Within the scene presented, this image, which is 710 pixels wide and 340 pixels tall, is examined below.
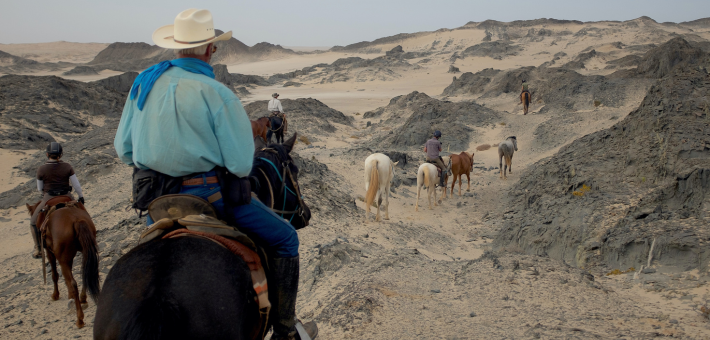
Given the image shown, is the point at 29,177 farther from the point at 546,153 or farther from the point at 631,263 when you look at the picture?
the point at 546,153

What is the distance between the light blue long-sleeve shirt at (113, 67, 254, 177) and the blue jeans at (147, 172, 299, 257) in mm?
113

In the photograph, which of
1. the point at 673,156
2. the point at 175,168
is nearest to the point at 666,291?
the point at 673,156

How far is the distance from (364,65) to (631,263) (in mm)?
53247

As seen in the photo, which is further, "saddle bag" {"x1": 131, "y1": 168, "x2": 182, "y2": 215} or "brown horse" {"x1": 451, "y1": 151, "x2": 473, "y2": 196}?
"brown horse" {"x1": 451, "y1": 151, "x2": 473, "y2": 196}

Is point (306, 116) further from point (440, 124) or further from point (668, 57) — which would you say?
point (668, 57)

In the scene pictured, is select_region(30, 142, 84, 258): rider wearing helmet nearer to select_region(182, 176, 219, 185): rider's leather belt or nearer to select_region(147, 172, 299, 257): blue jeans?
select_region(147, 172, 299, 257): blue jeans

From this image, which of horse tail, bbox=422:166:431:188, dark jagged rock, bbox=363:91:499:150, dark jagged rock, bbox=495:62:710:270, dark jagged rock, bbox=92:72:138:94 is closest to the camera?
dark jagged rock, bbox=495:62:710:270

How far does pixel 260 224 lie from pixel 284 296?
0.54 m

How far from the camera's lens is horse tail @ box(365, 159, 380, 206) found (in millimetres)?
9133

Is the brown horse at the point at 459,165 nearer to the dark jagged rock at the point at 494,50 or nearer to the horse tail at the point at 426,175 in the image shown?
the horse tail at the point at 426,175

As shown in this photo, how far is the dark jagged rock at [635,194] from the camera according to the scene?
18.3ft

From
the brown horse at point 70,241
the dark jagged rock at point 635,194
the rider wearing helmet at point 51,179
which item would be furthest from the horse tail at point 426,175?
the rider wearing helmet at point 51,179

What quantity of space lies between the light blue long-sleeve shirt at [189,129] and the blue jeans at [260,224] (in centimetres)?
11

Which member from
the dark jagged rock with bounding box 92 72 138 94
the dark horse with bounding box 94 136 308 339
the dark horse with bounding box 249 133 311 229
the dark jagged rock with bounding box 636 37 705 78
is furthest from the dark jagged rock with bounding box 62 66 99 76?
the dark horse with bounding box 94 136 308 339
